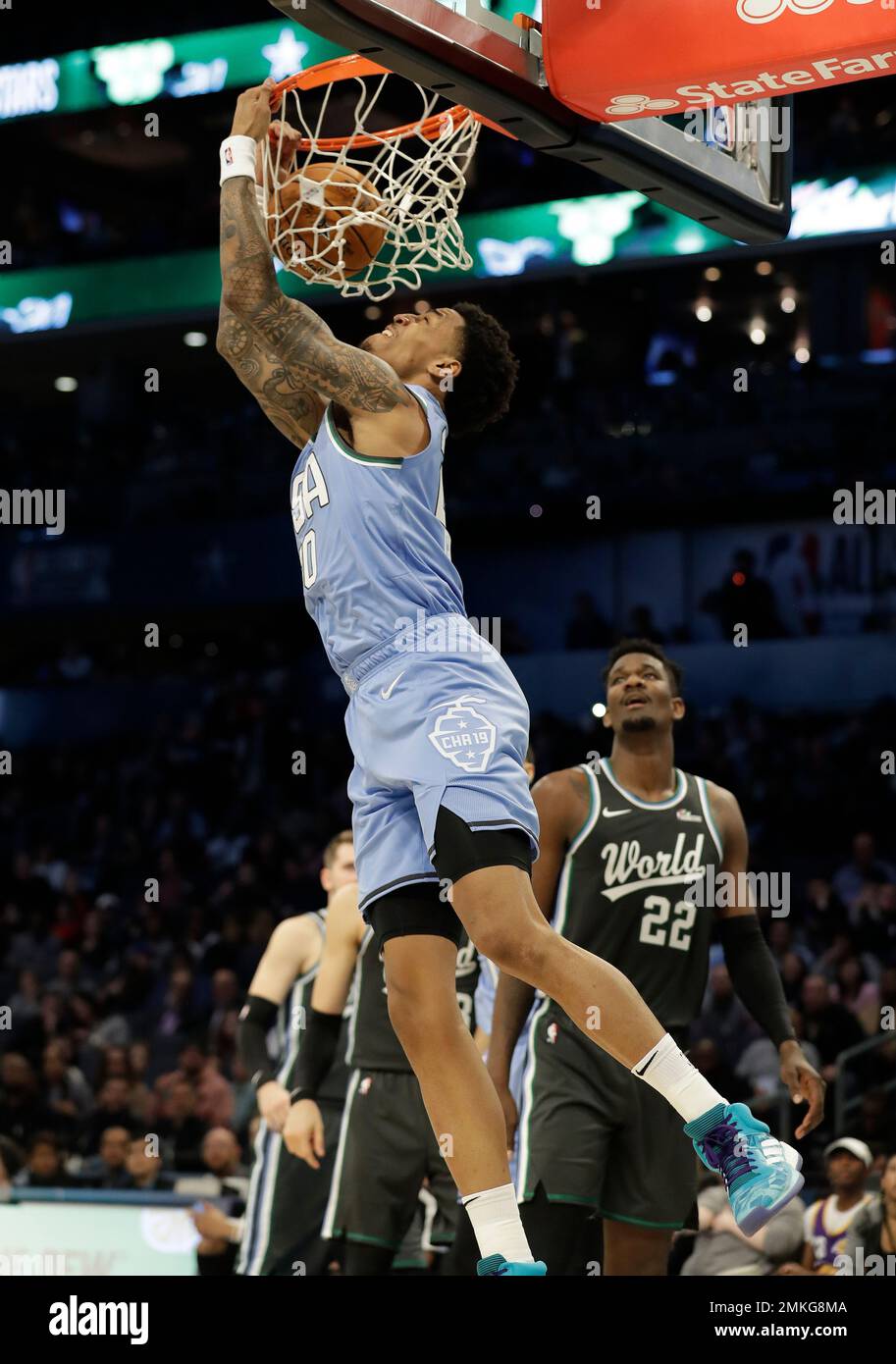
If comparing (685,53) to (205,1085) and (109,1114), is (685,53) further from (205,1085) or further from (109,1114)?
(109,1114)

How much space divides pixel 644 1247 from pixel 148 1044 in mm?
8263

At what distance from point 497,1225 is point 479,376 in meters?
2.02

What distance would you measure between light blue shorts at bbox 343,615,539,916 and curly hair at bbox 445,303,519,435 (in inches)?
26.1

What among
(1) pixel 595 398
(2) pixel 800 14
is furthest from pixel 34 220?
(2) pixel 800 14

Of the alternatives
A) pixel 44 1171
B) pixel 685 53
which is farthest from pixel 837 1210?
pixel 44 1171

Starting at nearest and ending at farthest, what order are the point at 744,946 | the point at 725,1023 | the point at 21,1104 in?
1. the point at 744,946
2. the point at 725,1023
3. the point at 21,1104

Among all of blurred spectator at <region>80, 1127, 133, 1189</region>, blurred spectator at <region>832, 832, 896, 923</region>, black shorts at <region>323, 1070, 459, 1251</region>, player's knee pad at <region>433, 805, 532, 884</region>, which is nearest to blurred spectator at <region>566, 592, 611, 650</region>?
blurred spectator at <region>832, 832, 896, 923</region>

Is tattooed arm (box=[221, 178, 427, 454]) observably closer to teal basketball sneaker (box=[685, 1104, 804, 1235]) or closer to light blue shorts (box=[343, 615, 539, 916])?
light blue shorts (box=[343, 615, 539, 916])

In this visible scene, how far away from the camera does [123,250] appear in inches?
599

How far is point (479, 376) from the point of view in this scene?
4.36 meters

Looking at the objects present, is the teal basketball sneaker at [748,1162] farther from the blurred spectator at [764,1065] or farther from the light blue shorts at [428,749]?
the blurred spectator at [764,1065]

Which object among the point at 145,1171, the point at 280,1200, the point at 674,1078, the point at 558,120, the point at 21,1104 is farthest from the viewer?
the point at 21,1104

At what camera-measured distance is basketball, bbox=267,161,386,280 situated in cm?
446

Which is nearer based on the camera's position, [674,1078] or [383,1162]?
[674,1078]
